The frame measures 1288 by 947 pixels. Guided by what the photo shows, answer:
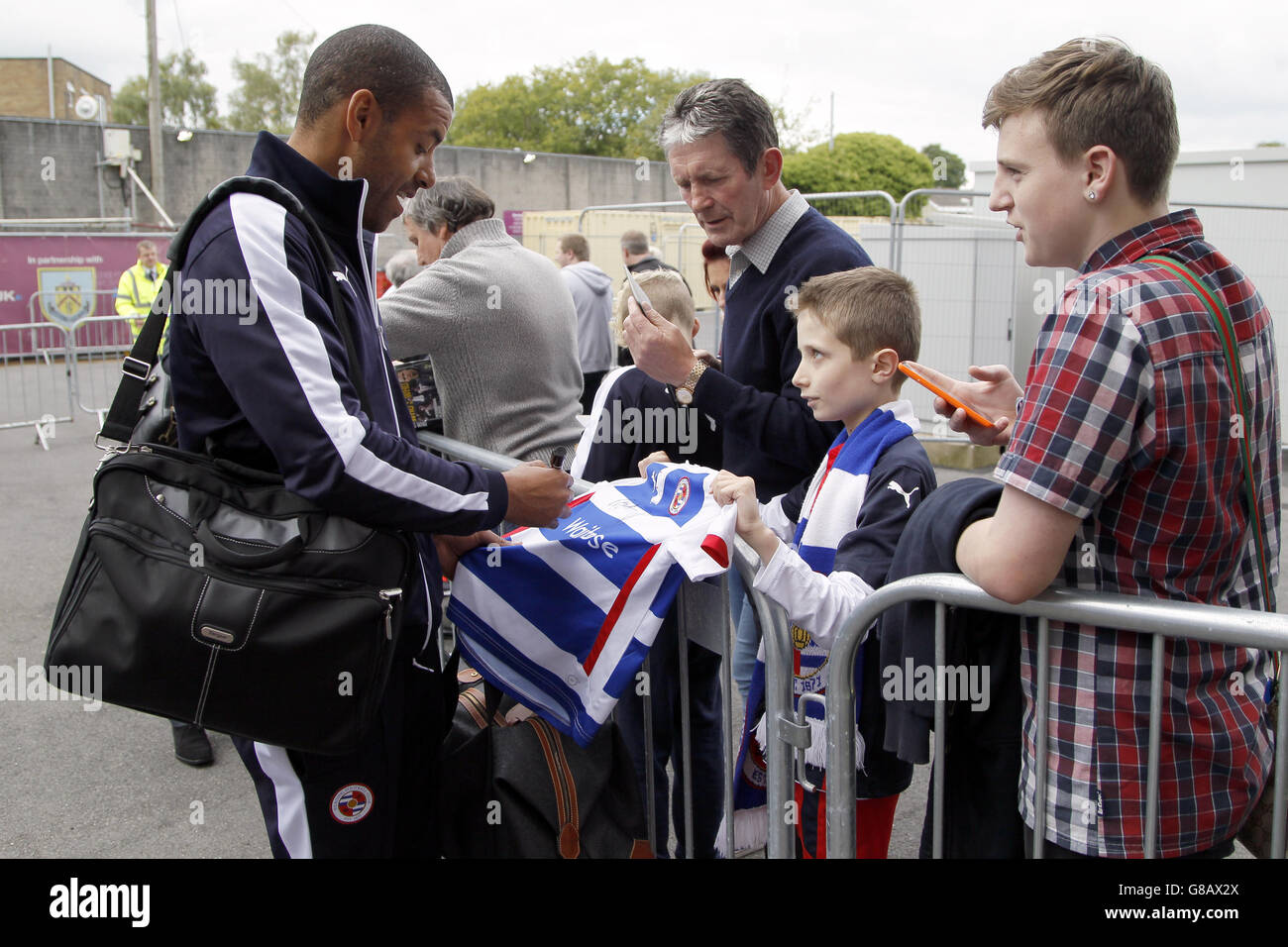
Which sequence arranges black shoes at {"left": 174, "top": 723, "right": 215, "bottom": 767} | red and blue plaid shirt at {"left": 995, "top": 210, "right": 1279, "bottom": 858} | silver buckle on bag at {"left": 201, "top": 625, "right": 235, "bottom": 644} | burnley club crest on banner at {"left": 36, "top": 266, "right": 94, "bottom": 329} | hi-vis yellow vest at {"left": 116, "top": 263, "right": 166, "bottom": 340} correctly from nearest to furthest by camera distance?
red and blue plaid shirt at {"left": 995, "top": 210, "right": 1279, "bottom": 858}, silver buckle on bag at {"left": 201, "top": 625, "right": 235, "bottom": 644}, black shoes at {"left": 174, "top": 723, "right": 215, "bottom": 767}, hi-vis yellow vest at {"left": 116, "top": 263, "right": 166, "bottom": 340}, burnley club crest on banner at {"left": 36, "top": 266, "right": 94, "bottom": 329}

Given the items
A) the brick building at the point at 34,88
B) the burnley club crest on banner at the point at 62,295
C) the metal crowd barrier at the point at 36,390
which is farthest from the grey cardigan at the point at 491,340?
the brick building at the point at 34,88

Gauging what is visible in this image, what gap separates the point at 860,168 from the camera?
123ft

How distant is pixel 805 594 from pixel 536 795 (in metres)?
0.73

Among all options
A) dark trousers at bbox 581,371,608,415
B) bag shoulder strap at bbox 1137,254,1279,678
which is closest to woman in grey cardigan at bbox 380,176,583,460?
bag shoulder strap at bbox 1137,254,1279,678

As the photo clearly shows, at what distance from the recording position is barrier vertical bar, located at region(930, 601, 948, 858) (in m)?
1.72

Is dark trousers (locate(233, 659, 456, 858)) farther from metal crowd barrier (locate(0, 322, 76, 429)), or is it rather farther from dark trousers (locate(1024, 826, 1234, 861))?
metal crowd barrier (locate(0, 322, 76, 429))

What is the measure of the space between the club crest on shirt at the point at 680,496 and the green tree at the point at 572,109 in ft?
168

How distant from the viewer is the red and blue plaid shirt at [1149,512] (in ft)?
4.61

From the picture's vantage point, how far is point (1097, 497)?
4.71ft

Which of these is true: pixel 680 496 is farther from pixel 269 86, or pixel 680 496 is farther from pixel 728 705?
pixel 269 86

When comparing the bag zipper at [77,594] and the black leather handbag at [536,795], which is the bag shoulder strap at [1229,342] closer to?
the black leather handbag at [536,795]

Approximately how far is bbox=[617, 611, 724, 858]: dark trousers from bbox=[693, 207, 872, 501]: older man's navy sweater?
0.59 meters
